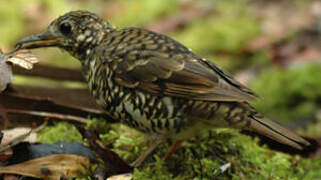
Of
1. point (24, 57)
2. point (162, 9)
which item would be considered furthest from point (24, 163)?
point (162, 9)

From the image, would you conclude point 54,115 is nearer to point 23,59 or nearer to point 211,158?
point 23,59

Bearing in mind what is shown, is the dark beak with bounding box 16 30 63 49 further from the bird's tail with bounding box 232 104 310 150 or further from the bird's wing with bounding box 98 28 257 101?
the bird's tail with bounding box 232 104 310 150

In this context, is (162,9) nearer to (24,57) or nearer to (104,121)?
(104,121)

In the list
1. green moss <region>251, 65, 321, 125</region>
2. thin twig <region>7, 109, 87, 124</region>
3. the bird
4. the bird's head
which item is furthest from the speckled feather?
green moss <region>251, 65, 321, 125</region>

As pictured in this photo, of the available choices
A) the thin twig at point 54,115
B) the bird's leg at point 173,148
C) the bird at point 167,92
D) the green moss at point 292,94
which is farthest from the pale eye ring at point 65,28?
the green moss at point 292,94

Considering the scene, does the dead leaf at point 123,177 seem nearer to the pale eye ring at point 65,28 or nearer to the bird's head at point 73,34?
the bird's head at point 73,34

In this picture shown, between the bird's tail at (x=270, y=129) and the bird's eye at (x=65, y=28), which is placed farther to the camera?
the bird's eye at (x=65, y=28)

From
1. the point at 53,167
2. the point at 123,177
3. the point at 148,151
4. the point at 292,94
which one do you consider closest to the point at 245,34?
the point at 292,94

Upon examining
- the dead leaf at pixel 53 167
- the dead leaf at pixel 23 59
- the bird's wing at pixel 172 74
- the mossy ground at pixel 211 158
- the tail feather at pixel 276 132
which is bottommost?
the mossy ground at pixel 211 158
